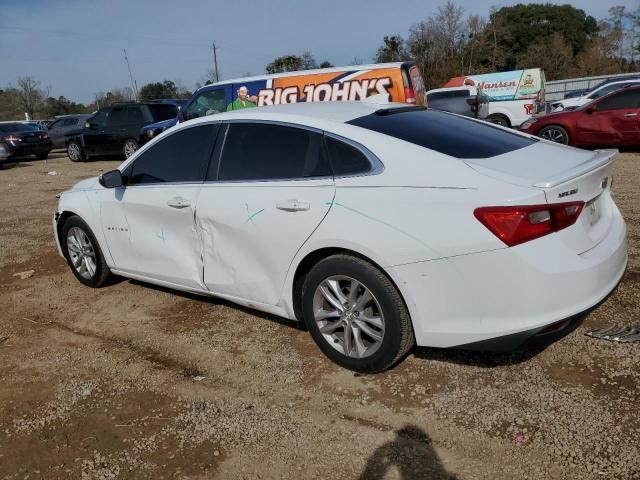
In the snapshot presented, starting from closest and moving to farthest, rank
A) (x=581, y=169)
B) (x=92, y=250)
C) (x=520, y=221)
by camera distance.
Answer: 1. (x=520, y=221)
2. (x=581, y=169)
3. (x=92, y=250)

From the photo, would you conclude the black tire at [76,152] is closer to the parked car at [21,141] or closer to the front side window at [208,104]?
the parked car at [21,141]

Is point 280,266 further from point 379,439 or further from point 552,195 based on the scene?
point 552,195

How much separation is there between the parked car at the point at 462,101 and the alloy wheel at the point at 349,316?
48.9 ft

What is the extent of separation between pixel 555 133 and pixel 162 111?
10.8 metres

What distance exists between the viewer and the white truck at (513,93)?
18.7 meters

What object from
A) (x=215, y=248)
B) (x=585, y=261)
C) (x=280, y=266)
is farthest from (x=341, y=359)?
(x=585, y=261)

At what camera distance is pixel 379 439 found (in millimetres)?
2703

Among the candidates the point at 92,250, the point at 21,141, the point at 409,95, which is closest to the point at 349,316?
the point at 92,250

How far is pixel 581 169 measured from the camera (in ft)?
9.48

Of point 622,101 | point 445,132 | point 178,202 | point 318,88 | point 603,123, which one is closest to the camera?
point 445,132

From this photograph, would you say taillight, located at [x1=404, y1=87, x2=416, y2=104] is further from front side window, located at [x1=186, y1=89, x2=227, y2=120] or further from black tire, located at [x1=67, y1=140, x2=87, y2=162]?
black tire, located at [x1=67, y1=140, x2=87, y2=162]

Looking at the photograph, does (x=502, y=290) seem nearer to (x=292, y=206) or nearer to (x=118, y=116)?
(x=292, y=206)

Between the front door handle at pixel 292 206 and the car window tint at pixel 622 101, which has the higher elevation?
the front door handle at pixel 292 206

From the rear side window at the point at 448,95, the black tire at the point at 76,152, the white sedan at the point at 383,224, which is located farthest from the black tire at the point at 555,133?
the black tire at the point at 76,152
